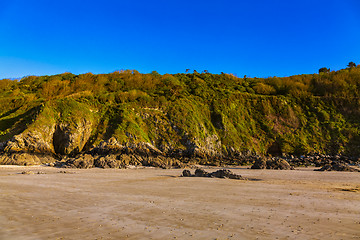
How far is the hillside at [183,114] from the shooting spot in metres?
29.6

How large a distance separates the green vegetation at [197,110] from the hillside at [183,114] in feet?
0.42

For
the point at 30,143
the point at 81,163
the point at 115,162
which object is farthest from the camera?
the point at 30,143

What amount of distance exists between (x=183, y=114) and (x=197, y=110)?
308 cm

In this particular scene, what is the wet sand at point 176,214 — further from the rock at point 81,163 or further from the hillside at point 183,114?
the hillside at point 183,114

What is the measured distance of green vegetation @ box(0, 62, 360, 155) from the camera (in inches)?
1255

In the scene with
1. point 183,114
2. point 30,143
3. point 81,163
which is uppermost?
point 183,114

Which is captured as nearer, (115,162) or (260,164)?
(115,162)

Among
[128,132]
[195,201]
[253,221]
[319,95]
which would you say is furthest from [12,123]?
[319,95]

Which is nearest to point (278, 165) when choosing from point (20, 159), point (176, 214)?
point (176, 214)

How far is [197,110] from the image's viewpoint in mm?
38562

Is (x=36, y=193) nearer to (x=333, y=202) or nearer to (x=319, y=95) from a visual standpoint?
(x=333, y=202)

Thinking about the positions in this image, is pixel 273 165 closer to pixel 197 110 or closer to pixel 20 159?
pixel 197 110

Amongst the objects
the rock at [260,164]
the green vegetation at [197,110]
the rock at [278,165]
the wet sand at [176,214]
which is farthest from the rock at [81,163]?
the rock at [278,165]

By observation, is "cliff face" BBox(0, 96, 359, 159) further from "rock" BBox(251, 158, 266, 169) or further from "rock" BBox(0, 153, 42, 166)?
"rock" BBox(251, 158, 266, 169)
